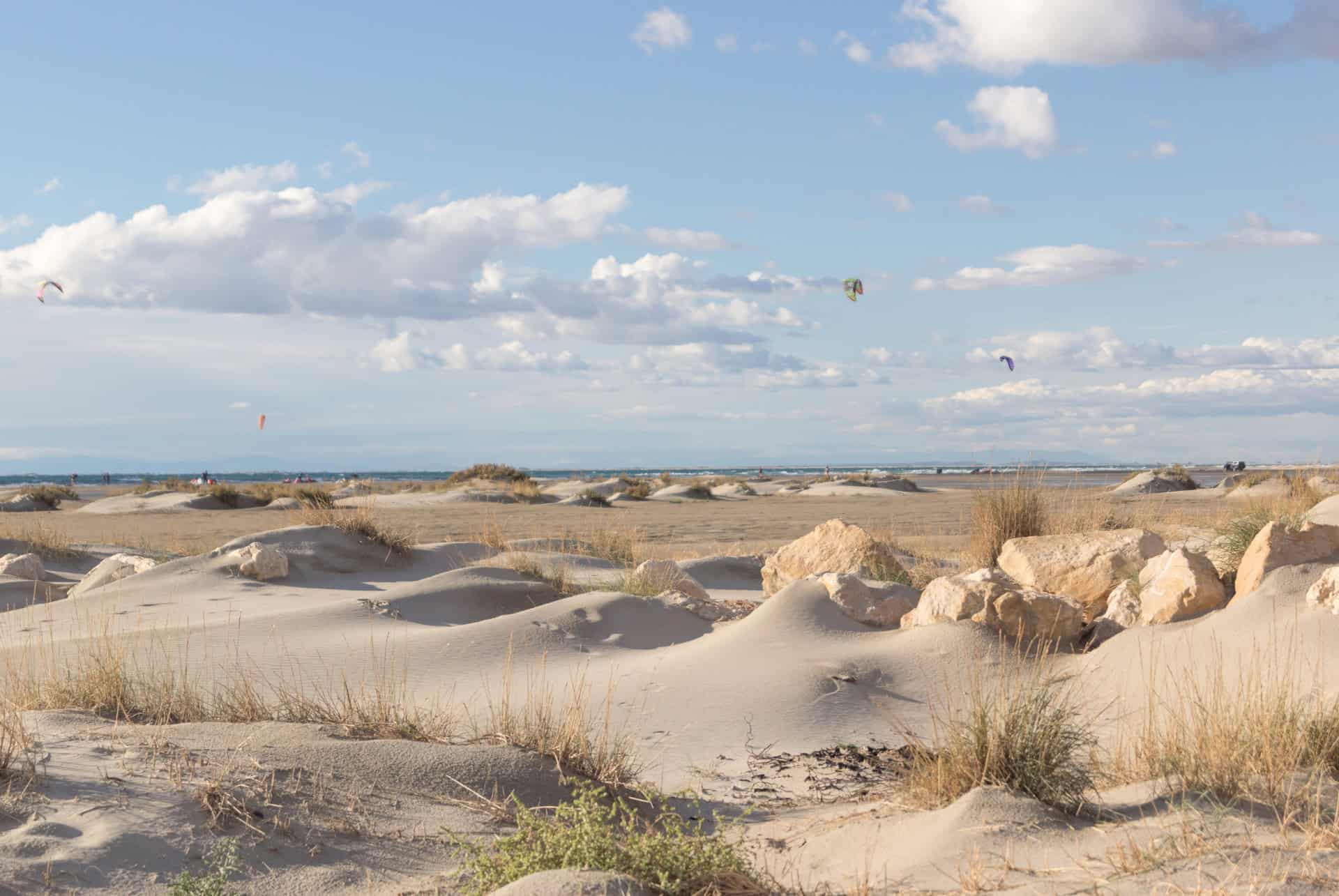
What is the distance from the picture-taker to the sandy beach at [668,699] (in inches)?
145

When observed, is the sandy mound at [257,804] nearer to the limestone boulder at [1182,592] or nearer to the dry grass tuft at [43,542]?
the limestone boulder at [1182,592]

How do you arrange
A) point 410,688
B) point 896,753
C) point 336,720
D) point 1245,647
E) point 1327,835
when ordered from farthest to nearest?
1. point 410,688
2. point 1245,647
3. point 896,753
4. point 336,720
5. point 1327,835

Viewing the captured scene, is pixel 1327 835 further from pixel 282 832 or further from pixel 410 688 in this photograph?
pixel 410 688

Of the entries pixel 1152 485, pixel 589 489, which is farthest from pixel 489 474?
pixel 1152 485

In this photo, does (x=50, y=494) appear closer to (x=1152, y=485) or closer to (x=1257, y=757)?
(x=1152, y=485)

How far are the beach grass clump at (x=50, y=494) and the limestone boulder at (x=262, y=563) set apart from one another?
2349 centimetres

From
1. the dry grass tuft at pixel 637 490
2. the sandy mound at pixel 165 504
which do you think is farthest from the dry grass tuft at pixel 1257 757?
the dry grass tuft at pixel 637 490

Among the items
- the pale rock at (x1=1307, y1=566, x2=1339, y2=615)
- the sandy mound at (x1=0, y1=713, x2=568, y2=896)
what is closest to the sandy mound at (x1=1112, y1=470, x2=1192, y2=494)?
the pale rock at (x1=1307, y1=566, x2=1339, y2=615)

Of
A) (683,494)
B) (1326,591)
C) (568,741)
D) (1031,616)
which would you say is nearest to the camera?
(568,741)

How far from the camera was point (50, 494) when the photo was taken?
33.2 metres

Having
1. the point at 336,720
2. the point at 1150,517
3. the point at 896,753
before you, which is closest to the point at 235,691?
the point at 336,720

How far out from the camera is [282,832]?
389cm

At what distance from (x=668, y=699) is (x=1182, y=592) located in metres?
3.54

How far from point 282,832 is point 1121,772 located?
3.28 meters
